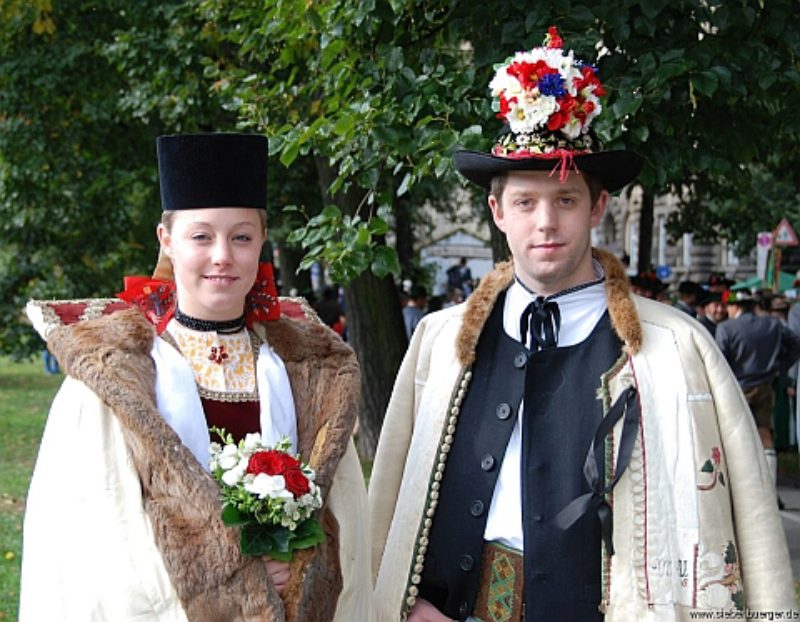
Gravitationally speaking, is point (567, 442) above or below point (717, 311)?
above

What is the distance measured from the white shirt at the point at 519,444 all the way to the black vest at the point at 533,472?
3cm

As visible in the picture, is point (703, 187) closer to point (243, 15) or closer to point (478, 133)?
point (243, 15)

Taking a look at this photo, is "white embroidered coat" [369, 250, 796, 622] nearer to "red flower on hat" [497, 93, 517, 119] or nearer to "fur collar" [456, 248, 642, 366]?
"fur collar" [456, 248, 642, 366]

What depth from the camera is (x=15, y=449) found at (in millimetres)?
13711

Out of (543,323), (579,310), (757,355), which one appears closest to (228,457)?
(543,323)

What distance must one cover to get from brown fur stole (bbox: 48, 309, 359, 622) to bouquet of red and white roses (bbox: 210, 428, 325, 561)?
0.17ft

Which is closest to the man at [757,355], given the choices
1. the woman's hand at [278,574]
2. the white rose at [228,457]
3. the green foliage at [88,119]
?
the green foliage at [88,119]

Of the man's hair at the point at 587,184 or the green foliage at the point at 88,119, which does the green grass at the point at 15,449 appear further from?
the man's hair at the point at 587,184

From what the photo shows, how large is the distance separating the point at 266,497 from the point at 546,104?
4.38ft

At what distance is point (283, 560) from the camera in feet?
10.2

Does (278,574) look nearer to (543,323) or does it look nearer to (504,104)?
(543,323)

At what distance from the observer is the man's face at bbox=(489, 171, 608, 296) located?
338 cm

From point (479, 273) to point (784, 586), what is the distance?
131 ft

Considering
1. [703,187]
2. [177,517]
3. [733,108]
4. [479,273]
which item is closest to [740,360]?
[703,187]
